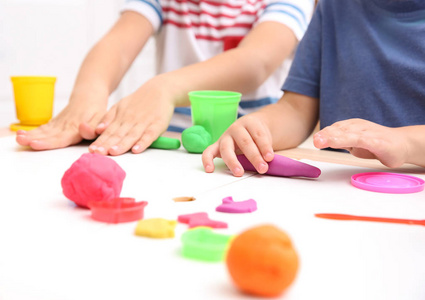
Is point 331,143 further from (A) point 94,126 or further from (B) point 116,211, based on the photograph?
(A) point 94,126

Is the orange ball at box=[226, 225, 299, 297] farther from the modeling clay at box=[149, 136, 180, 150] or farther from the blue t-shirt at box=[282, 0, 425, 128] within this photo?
the blue t-shirt at box=[282, 0, 425, 128]

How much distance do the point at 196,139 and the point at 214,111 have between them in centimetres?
7

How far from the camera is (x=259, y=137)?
711 mm

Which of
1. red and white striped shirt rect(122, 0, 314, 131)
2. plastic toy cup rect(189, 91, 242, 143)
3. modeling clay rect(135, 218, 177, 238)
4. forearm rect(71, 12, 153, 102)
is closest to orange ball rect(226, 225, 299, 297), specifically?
modeling clay rect(135, 218, 177, 238)

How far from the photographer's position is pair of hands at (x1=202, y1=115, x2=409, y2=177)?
25.7 inches

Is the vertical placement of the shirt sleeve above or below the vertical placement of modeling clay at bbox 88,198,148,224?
above

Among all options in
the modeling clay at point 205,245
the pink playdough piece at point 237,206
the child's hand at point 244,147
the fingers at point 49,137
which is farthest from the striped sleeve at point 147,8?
the modeling clay at point 205,245

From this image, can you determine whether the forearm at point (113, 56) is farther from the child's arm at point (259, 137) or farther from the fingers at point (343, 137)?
the fingers at point (343, 137)

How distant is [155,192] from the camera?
0.60m

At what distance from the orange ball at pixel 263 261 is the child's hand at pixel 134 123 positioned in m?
0.55

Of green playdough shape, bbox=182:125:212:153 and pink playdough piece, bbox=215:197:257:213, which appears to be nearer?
pink playdough piece, bbox=215:197:257:213

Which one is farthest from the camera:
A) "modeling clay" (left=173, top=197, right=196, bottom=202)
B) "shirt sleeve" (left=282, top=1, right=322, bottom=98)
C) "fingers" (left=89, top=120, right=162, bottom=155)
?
"shirt sleeve" (left=282, top=1, right=322, bottom=98)

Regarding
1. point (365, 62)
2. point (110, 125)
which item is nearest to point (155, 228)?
point (110, 125)

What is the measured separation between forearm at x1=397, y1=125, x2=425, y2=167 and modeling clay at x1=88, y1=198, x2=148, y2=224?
0.42m
